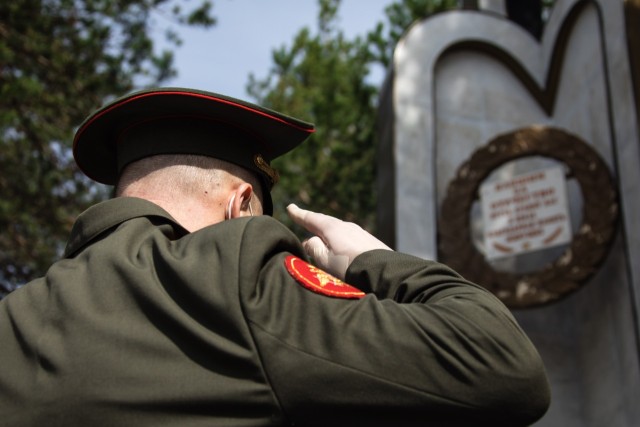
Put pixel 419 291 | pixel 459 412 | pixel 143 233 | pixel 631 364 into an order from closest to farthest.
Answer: pixel 459 412 < pixel 419 291 < pixel 143 233 < pixel 631 364

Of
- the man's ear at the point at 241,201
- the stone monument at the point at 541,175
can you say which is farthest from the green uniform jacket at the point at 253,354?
the stone monument at the point at 541,175

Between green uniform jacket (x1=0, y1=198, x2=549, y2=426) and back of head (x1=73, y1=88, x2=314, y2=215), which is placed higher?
back of head (x1=73, y1=88, x2=314, y2=215)

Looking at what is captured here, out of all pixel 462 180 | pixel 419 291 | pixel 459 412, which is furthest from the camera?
pixel 462 180

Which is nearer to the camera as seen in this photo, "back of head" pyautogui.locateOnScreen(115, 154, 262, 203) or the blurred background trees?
"back of head" pyautogui.locateOnScreen(115, 154, 262, 203)

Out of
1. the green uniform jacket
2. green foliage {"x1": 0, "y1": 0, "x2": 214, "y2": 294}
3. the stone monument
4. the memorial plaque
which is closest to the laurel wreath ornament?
the stone monument

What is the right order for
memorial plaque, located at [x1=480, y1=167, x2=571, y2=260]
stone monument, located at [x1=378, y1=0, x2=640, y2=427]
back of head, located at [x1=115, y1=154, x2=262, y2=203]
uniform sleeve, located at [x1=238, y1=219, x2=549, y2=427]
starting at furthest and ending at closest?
memorial plaque, located at [x1=480, y1=167, x2=571, y2=260], stone monument, located at [x1=378, y1=0, x2=640, y2=427], back of head, located at [x1=115, y1=154, x2=262, y2=203], uniform sleeve, located at [x1=238, y1=219, x2=549, y2=427]

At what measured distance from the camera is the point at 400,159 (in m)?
7.41

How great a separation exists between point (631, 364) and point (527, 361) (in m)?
5.15

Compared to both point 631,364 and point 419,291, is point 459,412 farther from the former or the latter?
point 631,364

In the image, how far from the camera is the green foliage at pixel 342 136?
15109mm

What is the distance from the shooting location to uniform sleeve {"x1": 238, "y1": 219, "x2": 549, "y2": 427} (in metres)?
1.37

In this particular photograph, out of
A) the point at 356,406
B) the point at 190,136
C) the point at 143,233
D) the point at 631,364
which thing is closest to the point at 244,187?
the point at 190,136

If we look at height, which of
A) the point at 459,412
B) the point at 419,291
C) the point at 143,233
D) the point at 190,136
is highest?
the point at 190,136

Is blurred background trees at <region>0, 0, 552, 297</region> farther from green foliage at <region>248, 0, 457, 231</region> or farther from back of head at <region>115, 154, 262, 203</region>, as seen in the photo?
back of head at <region>115, 154, 262, 203</region>
